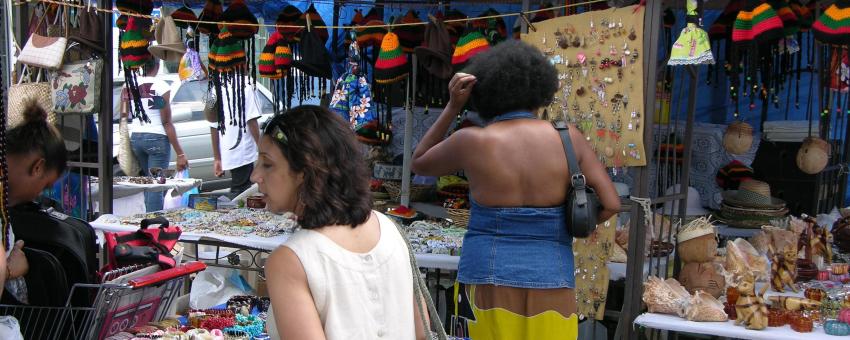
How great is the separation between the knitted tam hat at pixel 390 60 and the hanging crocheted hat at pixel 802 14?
2.26 m

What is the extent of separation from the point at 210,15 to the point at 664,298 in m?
3.52

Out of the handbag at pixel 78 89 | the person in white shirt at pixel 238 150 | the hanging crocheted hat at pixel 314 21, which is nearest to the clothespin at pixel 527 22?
the hanging crocheted hat at pixel 314 21

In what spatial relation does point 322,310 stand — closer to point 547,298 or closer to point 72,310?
point 72,310

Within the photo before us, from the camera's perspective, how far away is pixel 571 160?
3.01 metres

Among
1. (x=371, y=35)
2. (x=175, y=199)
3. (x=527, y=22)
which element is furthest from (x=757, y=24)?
(x=175, y=199)

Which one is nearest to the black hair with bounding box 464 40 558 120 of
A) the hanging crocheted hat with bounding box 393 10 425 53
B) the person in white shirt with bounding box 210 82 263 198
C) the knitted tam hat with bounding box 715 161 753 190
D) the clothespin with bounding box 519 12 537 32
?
the clothespin with bounding box 519 12 537 32

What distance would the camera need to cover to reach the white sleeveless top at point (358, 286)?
1800mm

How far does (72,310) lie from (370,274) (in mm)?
1130

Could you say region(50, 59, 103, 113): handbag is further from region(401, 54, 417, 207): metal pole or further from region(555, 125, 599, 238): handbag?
region(555, 125, 599, 238): handbag

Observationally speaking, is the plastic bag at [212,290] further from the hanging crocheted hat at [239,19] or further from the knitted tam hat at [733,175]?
the knitted tam hat at [733,175]

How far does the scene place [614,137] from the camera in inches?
155

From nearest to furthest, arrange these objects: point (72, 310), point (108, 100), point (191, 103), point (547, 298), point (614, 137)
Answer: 1. point (72, 310)
2. point (547, 298)
3. point (614, 137)
4. point (108, 100)
5. point (191, 103)

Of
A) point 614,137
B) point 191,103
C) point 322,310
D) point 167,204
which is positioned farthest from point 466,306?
point 191,103

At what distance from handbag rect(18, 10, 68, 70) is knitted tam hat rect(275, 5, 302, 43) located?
4.61 feet
